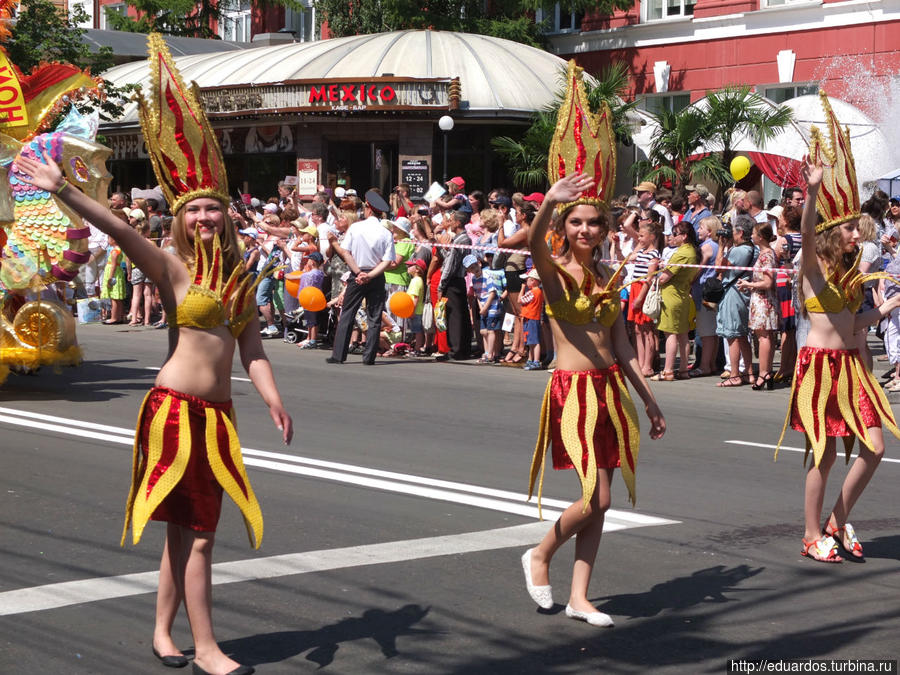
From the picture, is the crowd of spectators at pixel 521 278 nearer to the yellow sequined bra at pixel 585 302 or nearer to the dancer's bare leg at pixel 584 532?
the yellow sequined bra at pixel 585 302

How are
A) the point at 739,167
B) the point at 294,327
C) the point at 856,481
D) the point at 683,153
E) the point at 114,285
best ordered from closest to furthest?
the point at 856,481, the point at 294,327, the point at 739,167, the point at 114,285, the point at 683,153

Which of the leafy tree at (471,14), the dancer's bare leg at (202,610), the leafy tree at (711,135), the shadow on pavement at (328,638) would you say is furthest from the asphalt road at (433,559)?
the leafy tree at (471,14)

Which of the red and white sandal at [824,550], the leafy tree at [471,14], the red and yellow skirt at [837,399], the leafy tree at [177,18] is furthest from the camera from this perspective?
the leafy tree at [177,18]

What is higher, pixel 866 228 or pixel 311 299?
pixel 866 228

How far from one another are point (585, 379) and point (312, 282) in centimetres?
1218

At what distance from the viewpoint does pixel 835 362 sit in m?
7.00

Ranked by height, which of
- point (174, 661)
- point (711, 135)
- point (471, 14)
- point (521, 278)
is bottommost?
point (174, 661)

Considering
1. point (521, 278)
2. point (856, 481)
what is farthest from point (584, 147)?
point (521, 278)

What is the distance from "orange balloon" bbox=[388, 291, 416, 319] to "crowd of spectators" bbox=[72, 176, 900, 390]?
20 cm

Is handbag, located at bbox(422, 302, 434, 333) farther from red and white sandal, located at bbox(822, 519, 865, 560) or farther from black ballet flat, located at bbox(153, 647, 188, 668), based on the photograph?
black ballet flat, located at bbox(153, 647, 188, 668)

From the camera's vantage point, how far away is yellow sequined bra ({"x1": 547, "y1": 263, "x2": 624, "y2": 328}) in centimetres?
571

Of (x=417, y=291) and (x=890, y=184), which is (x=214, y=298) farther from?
(x=890, y=184)

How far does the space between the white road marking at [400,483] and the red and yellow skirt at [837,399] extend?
42.6 inches

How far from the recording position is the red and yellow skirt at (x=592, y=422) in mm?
5660
